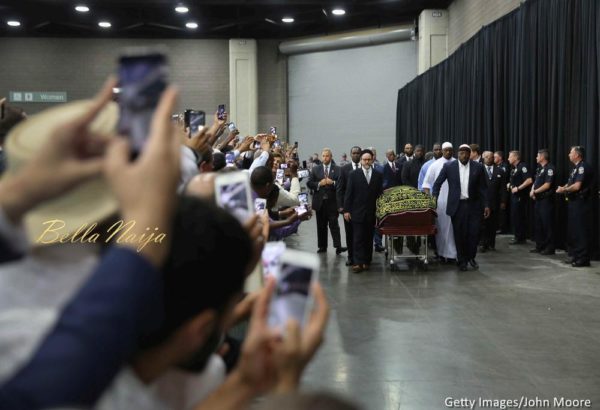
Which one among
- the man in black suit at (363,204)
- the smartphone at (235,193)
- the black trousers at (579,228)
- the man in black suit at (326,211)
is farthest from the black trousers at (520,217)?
the smartphone at (235,193)

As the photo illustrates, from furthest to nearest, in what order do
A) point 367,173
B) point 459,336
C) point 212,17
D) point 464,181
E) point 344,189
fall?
point 212,17 < point 344,189 < point 464,181 < point 367,173 < point 459,336

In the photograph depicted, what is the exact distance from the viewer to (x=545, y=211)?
10547mm

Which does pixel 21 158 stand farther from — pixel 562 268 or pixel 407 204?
pixel 562 268

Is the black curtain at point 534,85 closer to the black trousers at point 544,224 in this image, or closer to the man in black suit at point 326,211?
the black trousers at point 544,224

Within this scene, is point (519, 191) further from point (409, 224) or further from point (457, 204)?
point (409, 224)

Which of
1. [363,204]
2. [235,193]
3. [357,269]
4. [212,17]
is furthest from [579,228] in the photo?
[212,17]

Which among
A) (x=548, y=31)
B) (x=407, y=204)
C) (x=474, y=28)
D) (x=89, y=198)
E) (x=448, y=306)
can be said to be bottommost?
(x=448, y=306)

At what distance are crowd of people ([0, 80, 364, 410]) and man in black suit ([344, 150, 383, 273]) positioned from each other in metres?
8.03

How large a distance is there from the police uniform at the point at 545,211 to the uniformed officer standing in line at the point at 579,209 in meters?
0.90

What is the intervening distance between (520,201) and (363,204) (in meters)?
3.99

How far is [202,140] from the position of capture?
6.75 ft

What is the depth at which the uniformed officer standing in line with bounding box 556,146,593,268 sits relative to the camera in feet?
30.1

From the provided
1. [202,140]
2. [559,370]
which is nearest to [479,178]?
[559,370]

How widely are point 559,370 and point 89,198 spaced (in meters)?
4.61
